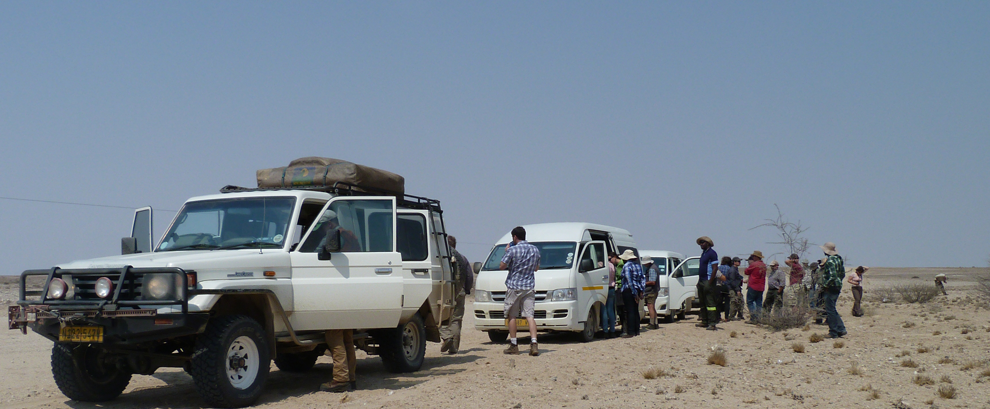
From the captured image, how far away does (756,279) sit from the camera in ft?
58.9

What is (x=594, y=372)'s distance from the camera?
9.99m

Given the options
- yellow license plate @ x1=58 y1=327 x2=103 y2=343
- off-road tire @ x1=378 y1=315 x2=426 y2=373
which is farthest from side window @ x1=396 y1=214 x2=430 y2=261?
yellow license plate @ x1=58 y1=327 x2=103 y2=343

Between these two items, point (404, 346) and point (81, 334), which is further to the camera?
point (404, 346)

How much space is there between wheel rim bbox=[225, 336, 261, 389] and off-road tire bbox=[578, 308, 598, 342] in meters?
8.00

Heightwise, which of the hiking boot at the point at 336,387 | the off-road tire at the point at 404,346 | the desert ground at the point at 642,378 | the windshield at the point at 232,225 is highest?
the windshield at the point at 232,225

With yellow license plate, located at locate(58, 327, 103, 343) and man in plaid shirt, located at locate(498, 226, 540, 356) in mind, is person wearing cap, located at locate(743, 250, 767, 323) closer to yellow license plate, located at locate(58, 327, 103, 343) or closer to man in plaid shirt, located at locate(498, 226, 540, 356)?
man in plaid shirt, located at locate(498, 226, 540, 356)

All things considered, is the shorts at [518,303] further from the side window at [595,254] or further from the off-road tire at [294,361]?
the side window at [595,254]

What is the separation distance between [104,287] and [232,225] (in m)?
1.72

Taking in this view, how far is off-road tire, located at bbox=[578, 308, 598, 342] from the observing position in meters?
14.9

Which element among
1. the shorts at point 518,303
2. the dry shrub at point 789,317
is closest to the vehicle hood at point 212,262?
the shorts at point 518,303

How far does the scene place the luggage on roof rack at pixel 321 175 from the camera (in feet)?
31.0

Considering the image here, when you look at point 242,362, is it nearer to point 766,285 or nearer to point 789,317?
point 789,317

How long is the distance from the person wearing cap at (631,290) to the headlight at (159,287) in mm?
10187

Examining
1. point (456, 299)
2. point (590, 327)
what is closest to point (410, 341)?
point (456, 299)
